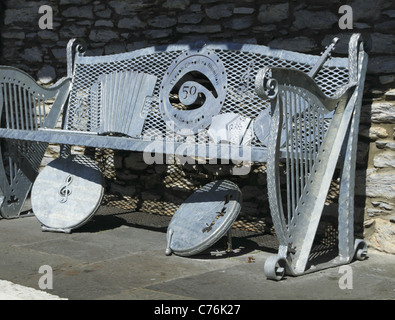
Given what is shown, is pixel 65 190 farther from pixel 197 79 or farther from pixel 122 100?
pixel 197 79

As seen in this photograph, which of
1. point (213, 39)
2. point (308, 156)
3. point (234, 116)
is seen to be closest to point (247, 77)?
point (234, 116)

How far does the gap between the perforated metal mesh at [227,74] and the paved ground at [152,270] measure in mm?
779

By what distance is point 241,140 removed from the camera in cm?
464

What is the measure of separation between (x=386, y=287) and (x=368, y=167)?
1009 mm

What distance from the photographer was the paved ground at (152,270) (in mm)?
3561

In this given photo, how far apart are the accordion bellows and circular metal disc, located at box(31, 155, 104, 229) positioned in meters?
0.33

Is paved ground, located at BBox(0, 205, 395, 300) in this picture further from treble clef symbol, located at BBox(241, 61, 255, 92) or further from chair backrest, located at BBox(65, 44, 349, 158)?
treble clef symbol, located at BBox(241, 61, 255, 92)

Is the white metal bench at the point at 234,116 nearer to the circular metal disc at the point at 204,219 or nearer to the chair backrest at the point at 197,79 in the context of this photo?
the chair backrest at the point at 197,79

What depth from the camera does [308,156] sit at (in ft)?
13.1

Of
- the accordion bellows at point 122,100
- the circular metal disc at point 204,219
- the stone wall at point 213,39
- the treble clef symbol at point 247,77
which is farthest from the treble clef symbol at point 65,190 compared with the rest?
the treble clef symbol at point 247,77

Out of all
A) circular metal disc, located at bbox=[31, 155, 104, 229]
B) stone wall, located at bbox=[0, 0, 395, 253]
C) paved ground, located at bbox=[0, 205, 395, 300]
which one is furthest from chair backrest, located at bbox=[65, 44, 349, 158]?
paved ground, located at bbox=[0, 205, 395, 300]

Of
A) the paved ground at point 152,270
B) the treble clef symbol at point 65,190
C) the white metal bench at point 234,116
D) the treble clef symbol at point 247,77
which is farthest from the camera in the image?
the treble clef symbol at point 65,190
